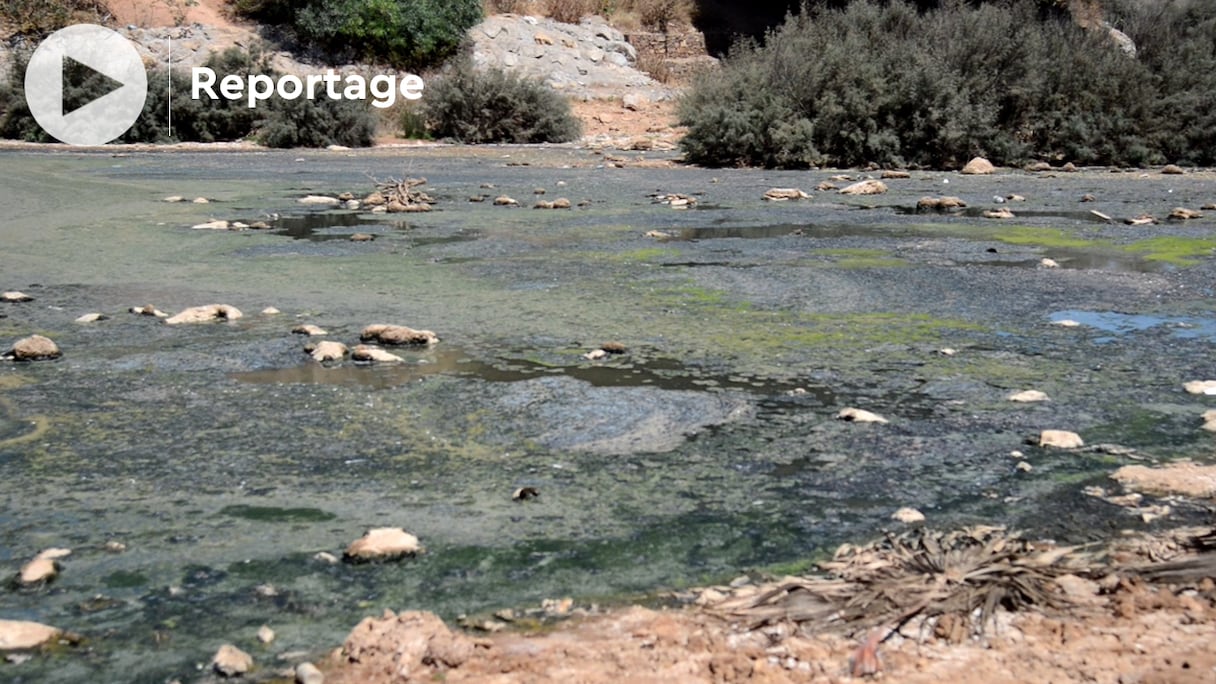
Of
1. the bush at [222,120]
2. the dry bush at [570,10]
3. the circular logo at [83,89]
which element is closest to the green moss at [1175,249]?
the bush at [222,120]

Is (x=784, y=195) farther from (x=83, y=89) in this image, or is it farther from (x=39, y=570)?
(x=83, y=89)

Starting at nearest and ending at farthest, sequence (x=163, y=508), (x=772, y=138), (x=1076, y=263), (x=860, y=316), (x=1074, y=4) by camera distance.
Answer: (x=163, y=508) < (x=860, y=316) < (x=1076, y=263) < (x=772, y=138) < (x=1074, y=4)

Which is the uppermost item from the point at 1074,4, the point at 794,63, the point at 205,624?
the point at 1074,4

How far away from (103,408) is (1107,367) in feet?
11.6

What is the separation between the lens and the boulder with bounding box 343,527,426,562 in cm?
271

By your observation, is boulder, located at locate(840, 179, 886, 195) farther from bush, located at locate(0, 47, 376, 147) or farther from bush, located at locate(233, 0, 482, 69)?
bush, located at locate(233, 0, 482, 69)

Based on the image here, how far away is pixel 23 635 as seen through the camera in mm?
2289

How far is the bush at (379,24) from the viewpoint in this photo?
2923 centimetres

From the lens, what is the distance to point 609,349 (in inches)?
189

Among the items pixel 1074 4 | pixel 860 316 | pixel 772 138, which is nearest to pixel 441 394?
pixel 860 316

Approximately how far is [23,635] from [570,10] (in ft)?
107

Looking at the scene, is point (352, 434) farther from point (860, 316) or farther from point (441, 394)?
point (860, 316)

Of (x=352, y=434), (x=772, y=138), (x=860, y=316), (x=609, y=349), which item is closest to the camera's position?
(x=352, y=434)

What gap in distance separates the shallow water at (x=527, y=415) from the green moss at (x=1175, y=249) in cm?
15
